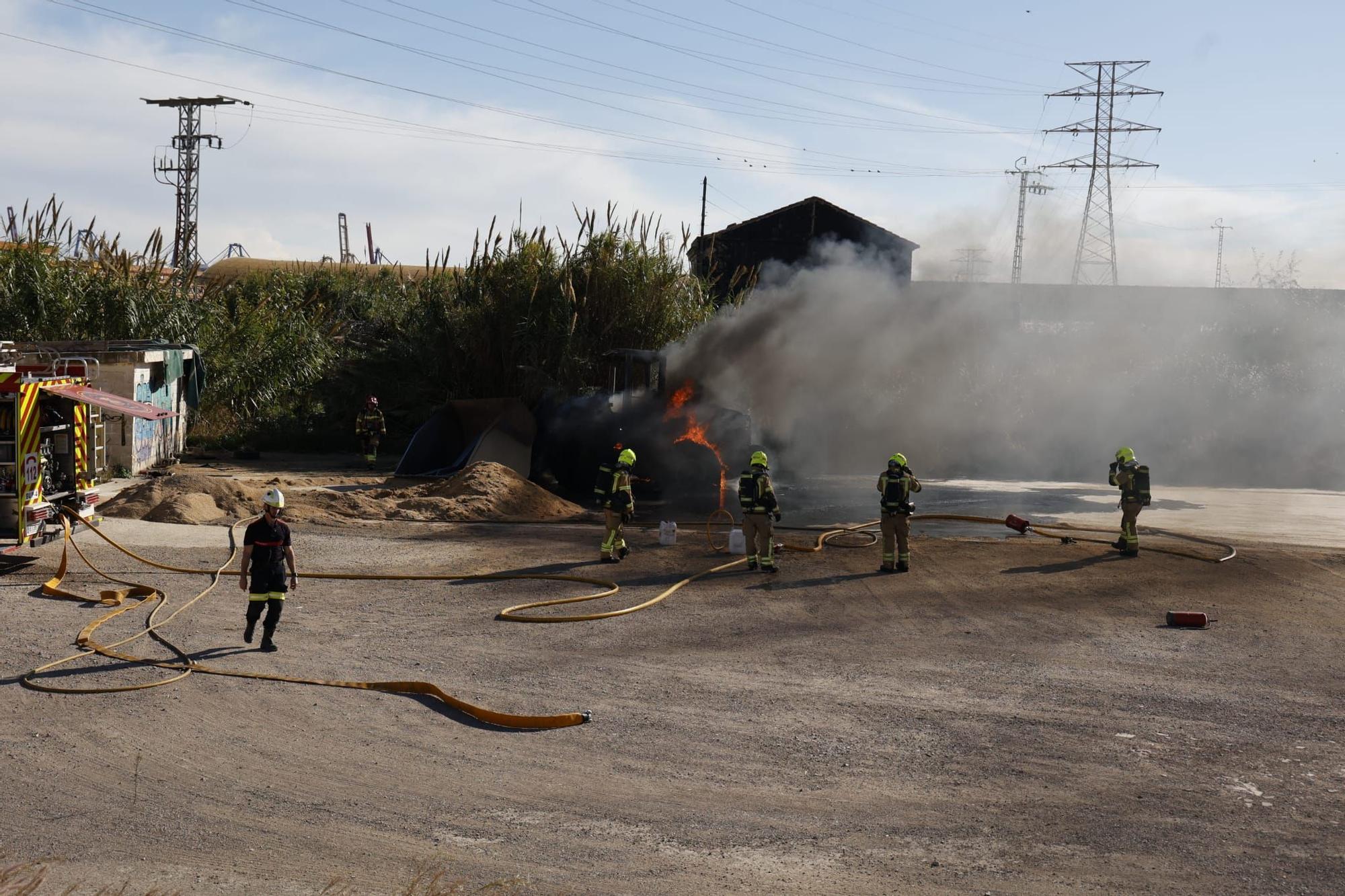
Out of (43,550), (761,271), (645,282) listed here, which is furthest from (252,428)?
(761,271)

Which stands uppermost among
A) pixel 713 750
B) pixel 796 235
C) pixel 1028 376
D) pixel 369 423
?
pixel 796 235

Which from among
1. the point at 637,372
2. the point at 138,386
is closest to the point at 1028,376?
→ the point at 637,372

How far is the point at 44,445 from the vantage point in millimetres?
13680

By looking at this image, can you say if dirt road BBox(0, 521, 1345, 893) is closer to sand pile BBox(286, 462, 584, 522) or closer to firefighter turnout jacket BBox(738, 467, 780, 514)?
firefighter turnout jacket BBox(738, 467, 780, 514)

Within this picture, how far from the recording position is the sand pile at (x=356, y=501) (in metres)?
17.5

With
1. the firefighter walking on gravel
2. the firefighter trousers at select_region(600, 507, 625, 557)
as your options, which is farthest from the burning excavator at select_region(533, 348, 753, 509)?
the firefighter walking on gravel

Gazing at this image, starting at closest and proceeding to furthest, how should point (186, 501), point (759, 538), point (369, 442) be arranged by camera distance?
point (759, 538) → point (186, 501) → point (369, 442)

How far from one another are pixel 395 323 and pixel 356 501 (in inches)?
541

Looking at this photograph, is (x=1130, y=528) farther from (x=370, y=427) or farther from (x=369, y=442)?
(x=369, y=442)

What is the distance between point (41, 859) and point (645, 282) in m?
23.6

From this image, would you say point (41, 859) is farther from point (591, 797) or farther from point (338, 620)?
point (338, 620)

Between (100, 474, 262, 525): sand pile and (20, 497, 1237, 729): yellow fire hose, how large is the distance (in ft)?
3.43

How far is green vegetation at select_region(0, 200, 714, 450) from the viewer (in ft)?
87.2

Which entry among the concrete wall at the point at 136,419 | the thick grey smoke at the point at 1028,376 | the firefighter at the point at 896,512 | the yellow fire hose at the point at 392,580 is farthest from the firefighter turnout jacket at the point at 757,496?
the thick grey smoke at the point at 1028,376
